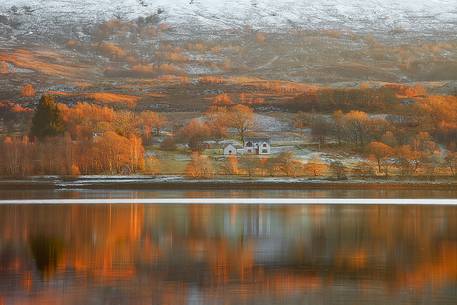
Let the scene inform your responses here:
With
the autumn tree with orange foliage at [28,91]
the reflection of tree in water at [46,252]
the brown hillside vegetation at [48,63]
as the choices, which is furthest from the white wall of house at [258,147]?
the reflection of tree in water at [46,252]

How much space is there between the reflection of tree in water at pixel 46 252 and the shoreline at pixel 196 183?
46993mm

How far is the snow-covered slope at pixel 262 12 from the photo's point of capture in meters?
155

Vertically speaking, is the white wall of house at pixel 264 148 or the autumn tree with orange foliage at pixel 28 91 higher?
the autumn tree with orange foliage at pixel 28 91

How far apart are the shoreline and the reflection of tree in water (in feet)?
154

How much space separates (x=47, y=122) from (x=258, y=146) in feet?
70.8

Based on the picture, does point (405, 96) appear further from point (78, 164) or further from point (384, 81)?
point (78, 164)

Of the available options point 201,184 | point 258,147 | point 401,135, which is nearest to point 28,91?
point 258,147

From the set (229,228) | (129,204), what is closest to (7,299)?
(229,228)

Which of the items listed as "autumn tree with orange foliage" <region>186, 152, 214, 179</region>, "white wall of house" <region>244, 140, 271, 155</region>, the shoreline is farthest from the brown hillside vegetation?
the shoreline

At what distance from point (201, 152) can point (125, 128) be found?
12453mm

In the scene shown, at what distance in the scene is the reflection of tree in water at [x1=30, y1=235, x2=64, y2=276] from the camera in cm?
2122

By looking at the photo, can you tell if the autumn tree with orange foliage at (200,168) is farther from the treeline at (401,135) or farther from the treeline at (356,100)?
the treeline at (356,100)

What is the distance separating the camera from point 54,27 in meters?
154

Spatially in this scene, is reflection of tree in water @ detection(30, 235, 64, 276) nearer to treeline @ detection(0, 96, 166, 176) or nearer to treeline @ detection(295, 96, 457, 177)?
treeline @ detection(0, 96, 166, 176)
